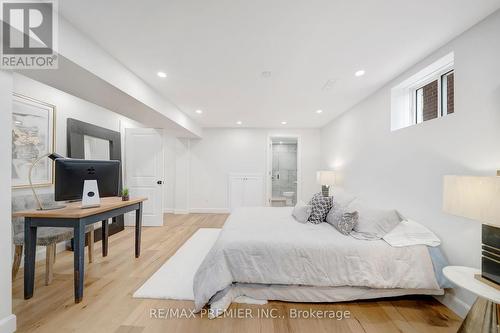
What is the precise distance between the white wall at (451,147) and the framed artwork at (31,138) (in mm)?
4513

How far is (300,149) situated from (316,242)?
401 centimetres

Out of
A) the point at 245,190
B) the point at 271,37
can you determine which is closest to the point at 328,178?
the point at 245,190

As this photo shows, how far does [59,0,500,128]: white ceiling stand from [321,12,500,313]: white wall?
0.71 feet

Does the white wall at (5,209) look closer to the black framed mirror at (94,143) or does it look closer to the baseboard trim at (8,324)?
the baseboard trim at (8,324)

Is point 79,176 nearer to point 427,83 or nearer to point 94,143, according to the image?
point 94,143

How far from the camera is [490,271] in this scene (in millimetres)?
1329

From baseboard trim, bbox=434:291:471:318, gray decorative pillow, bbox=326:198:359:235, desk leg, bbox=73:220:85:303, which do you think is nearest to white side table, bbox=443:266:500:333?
baseboard trim, bbox=434:291:471:318

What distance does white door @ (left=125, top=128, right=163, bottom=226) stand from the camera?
14.2 ft

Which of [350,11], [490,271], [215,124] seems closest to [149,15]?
[350,11]

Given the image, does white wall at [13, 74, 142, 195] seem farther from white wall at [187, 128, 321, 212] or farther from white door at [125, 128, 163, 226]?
white wall at [187, 128, 321, 212]

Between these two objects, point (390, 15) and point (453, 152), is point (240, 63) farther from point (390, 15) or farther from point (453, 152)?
point (453, 152)

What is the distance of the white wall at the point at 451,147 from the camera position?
1546 millimetres

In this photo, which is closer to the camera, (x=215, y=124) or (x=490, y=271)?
(x=490, y=271)

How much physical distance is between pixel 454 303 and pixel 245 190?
14.4 ft
